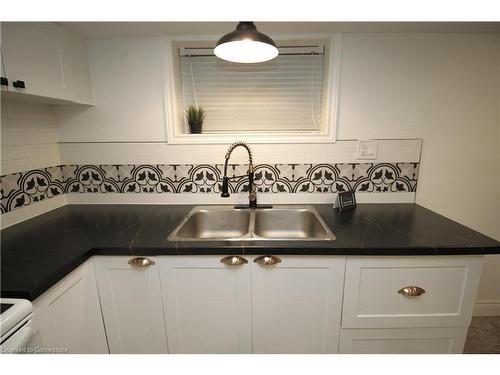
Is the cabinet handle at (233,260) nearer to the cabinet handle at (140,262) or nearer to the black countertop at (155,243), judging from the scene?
the black countertop at (155,243)

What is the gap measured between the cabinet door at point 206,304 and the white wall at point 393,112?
A: 2.43ft

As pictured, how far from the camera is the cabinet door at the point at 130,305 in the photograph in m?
0.95

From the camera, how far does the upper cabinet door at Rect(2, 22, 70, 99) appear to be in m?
0.91

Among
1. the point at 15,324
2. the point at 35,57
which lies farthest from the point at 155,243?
the point at 35,57

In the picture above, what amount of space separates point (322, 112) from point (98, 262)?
4.90 ft

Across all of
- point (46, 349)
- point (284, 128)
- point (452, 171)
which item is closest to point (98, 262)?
point (46, 349)

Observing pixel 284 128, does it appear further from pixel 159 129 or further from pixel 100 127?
pixel 100 127

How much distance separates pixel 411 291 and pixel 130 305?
3.98 feet

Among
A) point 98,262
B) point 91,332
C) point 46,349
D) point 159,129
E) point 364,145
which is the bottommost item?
point 91,332

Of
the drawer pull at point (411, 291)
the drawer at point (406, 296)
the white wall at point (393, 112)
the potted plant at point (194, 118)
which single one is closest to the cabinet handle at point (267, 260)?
the drawer at point (406, 296)

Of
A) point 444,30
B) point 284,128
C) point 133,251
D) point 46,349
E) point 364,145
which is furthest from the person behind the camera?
point 284,128

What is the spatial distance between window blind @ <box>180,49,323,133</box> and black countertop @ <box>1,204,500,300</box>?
0.74 metres

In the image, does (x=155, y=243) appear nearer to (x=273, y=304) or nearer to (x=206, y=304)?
(x=206, y=304)

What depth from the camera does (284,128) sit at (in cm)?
155
